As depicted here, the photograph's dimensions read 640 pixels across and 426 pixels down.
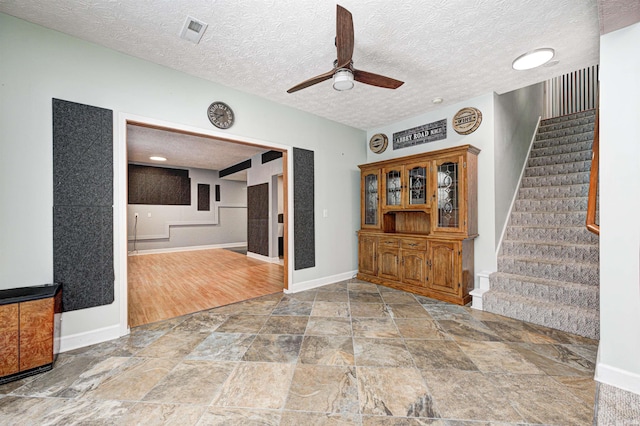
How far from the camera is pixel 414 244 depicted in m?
3.69

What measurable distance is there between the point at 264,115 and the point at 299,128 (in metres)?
0.61

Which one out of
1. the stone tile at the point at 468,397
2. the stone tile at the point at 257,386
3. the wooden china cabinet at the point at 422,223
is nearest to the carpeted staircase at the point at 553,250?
the wooden china cabinet at the point at 422,223

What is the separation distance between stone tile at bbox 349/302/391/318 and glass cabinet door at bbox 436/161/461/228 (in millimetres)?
1363

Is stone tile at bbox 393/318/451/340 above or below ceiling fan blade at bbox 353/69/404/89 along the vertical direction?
below

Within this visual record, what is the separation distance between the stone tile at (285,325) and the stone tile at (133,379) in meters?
0.87

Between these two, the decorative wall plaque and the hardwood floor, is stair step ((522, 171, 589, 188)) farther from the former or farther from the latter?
the hardwood floor

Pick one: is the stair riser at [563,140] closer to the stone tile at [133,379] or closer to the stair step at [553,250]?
the stair step at [553,250]

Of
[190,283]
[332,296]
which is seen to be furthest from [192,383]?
[190,283]

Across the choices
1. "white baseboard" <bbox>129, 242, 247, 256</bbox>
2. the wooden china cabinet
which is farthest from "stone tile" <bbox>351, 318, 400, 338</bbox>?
"white baseboard" <bbox>129, 242, 247, 256</bbox>

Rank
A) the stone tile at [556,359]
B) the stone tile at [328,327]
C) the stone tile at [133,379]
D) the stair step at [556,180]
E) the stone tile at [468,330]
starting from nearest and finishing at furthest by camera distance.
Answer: the stone tile at [133,379] < the stone tile at [556,359] < the stone tile at [468,330] < the stone tile at [328,327] < the stair step at [556,180]

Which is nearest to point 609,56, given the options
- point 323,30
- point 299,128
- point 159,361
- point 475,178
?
point 475,178

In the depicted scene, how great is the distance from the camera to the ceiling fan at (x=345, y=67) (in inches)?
68.1

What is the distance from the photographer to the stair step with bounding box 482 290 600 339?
7.83ft

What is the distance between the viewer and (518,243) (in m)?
3.40
